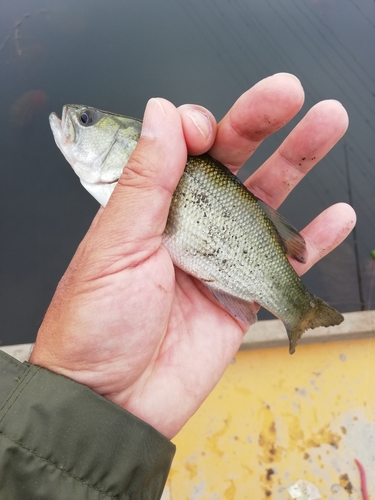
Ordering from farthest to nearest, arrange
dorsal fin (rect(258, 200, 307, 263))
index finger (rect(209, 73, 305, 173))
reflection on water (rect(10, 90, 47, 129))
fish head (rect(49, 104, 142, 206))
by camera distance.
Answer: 1. reflection on water (rect(10, 90, 47, 129))
2. dorsal fin (rect(258, 200, 307, 263))
3. fish head (rect(49, 104, 142, 206))
4. index finger (rect(209, 73, 305, 173))

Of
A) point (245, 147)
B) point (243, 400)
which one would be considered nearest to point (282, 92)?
point (245, 147)

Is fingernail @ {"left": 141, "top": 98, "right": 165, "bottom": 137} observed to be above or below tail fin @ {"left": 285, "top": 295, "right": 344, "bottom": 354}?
above

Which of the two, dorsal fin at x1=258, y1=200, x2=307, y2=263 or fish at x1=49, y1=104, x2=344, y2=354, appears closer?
fish at x1=49, y1=104, x2=344, y2=354

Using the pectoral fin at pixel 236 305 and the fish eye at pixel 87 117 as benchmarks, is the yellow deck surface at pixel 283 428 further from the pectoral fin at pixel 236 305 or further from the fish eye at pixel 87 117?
the fish eye at pixel 87 117

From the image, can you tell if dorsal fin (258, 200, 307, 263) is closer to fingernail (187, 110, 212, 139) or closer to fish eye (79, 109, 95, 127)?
fingernail (187, 110, 212, 139)

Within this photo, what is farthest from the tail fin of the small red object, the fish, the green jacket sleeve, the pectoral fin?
the small red object

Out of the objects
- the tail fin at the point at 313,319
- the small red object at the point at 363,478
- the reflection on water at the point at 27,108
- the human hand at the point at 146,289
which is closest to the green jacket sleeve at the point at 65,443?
the human hand at the point at 146,289

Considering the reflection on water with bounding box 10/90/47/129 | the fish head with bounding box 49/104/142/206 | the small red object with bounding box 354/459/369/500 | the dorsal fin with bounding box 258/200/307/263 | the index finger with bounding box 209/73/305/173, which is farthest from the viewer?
the reflection on water with bounding box 10/90/47/129
